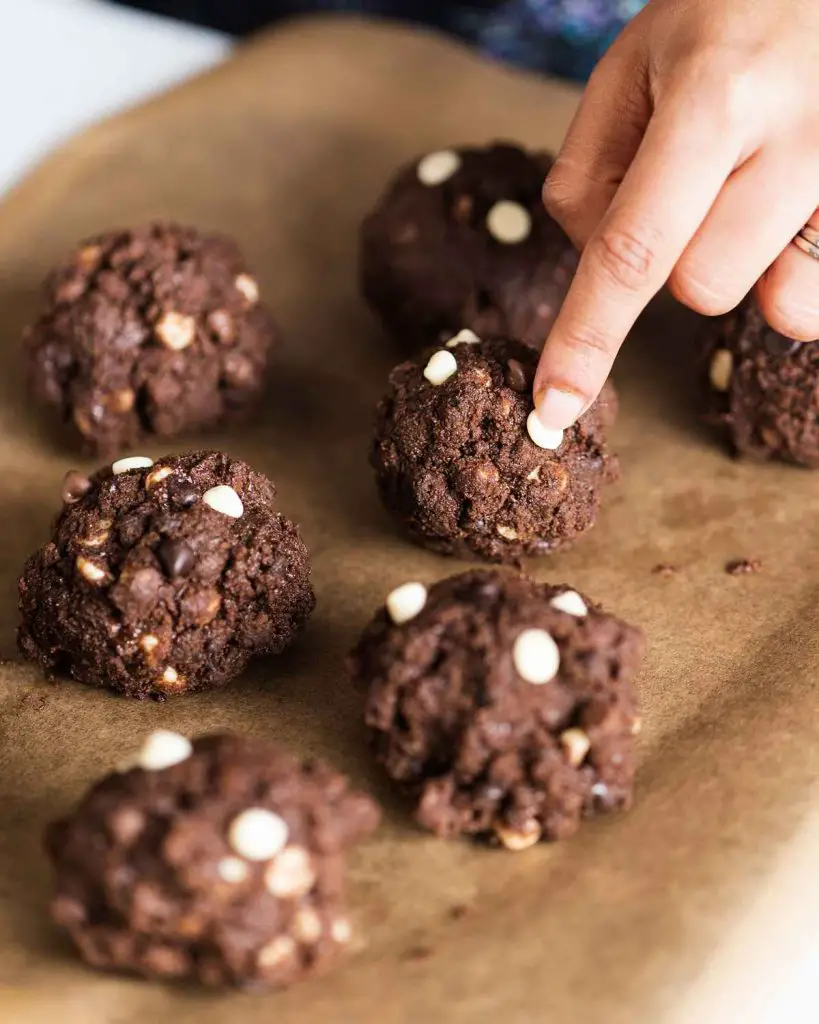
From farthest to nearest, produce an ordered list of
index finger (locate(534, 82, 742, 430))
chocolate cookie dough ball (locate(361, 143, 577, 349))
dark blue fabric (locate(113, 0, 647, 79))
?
dark blue fabric (locate(113, 0, 647, 79)) < chocolate cookie dough ball (locate(361, 143, 577, 349)) < index finger (locate(534, 82, 742, 430))

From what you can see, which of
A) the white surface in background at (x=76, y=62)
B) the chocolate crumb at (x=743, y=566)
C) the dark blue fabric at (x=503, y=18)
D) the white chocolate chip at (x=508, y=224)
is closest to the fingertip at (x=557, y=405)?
the chocolate crumb at (x=743, y=566)

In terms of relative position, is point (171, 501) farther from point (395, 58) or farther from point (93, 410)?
point (395, 58)

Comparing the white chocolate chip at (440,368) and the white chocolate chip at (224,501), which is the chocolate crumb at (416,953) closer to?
the white chocolate chip at (224,501)

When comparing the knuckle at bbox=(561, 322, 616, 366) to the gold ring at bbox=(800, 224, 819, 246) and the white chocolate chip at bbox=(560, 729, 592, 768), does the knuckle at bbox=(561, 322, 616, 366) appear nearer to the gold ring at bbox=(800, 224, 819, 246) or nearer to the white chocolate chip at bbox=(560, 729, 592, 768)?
the gold ring at bbox=(800, 224, 819, 246)

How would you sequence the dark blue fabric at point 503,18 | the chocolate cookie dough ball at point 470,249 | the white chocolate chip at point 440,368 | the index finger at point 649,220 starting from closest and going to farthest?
1. the index finger at point 649,220
2. the white chocolate chip at point 440,368
3. the chocolate cookie dough ball at point 470,249
4. the dark blue fabric at point 503,18

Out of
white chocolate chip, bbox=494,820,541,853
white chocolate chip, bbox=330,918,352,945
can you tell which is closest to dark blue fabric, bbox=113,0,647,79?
white chocolate chip, bbox=494,820,541,853

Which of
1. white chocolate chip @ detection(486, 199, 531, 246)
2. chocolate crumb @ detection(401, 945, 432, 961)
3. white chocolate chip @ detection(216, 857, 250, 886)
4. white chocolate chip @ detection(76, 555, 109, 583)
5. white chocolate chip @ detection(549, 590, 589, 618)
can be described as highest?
white chocolate chip @ detection(486, 199, 531, 246)
